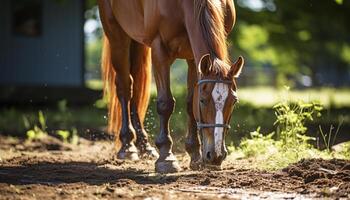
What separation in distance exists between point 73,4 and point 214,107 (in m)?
12.6

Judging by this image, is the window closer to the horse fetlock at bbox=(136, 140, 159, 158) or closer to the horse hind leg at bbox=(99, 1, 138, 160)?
the horse hind leg at bbox=(99, 1, 138, 160)

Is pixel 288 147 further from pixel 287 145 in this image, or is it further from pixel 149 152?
pixel 149 152

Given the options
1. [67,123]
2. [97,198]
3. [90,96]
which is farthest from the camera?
[90,96]

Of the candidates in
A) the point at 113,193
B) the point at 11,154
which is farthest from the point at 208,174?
the point at 11,154

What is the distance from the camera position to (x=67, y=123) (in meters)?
12.7

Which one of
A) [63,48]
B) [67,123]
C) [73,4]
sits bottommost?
[67,123]

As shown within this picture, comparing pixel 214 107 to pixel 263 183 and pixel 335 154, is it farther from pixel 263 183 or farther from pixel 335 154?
pixel 335 154

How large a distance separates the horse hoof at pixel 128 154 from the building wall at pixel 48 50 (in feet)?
30.1

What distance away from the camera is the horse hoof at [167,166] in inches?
261

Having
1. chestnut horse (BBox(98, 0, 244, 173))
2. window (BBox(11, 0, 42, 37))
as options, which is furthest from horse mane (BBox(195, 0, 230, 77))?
window (BBox(11, 0, 42, 37))

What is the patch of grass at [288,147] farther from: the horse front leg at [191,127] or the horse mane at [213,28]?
the horse mane at [213,28]

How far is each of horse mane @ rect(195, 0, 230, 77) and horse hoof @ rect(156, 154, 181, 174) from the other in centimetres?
116

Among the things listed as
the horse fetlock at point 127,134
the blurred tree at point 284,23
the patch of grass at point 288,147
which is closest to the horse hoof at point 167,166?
the patch of grass at point 288,147

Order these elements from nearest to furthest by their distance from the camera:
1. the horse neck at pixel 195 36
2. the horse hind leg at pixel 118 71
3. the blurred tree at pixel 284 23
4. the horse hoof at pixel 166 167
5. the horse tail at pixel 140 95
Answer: the horse neck at pixel 195 36 < the horse hoof at pixel 166 167 < the horse hind leg at pixel 118 71 < the horse tail at pixel 140 95 < the blurred tree at pixel 284 23
